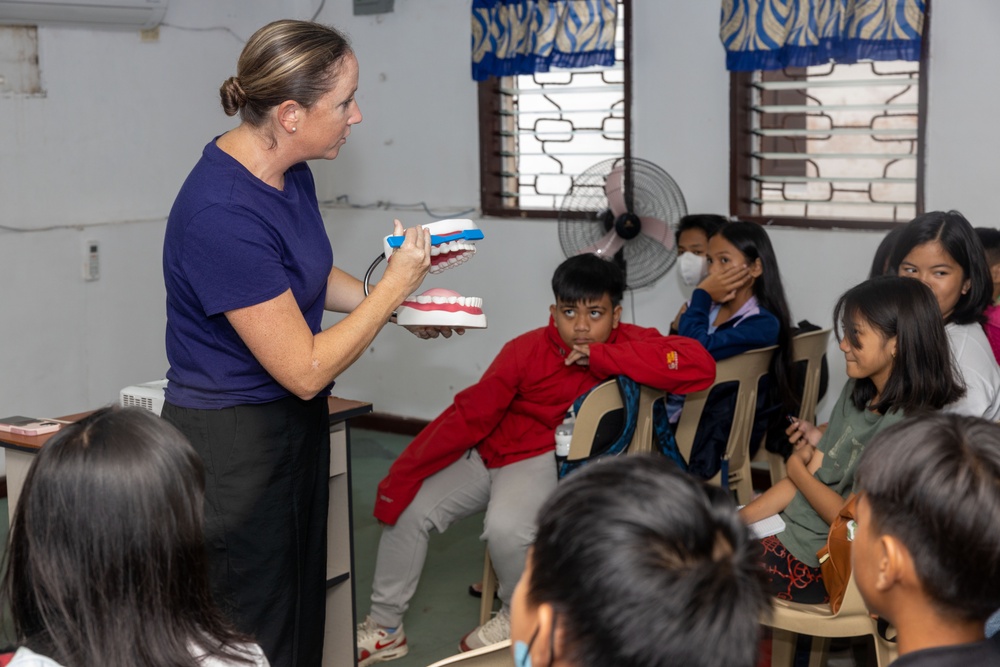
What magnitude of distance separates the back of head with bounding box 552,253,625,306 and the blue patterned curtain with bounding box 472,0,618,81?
153 cm

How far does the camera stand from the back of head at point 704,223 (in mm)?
3791

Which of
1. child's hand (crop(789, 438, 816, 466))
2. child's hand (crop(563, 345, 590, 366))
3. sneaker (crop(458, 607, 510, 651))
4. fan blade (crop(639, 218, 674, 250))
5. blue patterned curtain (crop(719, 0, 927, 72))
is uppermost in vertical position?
blue patterned curtain (crop(719, 0, 927, 72))

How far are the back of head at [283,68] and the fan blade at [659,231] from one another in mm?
2324

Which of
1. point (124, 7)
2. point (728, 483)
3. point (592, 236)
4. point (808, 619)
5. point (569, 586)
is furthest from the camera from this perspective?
point (124, 7)

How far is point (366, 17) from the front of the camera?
5.13 m

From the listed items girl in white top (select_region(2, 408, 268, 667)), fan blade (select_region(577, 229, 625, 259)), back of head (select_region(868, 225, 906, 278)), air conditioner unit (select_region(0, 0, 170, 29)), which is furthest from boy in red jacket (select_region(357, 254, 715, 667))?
air conditioner unit (select_region(0, 0, 170, 29))

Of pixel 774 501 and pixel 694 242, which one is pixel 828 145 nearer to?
pixel 694 242

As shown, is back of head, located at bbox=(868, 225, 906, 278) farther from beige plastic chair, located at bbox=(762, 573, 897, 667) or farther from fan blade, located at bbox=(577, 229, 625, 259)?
fan blade, located at bbox=(577, 229, 625, 259)

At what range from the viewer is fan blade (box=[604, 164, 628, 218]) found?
405 cm

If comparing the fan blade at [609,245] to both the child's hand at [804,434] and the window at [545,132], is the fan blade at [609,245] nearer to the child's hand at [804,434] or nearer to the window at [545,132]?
the window at [545,132]

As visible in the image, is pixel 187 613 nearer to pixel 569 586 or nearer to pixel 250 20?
pixel 569 586

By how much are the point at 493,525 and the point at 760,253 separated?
4.21 ft

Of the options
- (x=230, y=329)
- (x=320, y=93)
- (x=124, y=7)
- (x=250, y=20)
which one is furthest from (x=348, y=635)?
(x=250, y=20)

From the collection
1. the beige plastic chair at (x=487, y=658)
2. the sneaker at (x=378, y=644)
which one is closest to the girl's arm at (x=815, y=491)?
the beige plastic chair at (x=487, y=658)
